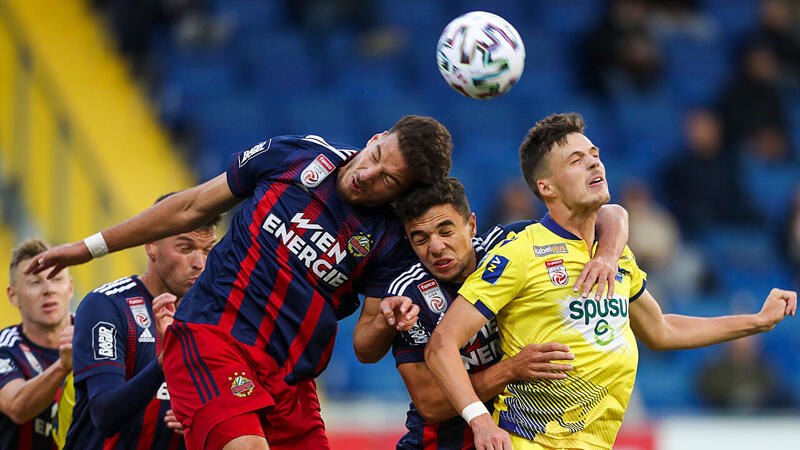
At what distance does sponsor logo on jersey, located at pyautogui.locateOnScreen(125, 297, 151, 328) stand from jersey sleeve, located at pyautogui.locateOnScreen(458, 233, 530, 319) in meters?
1.83

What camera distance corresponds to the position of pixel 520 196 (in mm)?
11211

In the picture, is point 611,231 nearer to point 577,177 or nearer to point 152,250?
point 577,177

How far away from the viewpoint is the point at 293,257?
5016mm

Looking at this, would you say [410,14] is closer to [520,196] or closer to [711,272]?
[520,196]

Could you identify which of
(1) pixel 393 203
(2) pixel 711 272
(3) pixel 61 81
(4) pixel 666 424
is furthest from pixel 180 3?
(1) pixel 393 203

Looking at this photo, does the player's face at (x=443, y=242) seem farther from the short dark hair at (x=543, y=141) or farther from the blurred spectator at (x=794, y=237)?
the blurred spectator at (x=794, y=237)

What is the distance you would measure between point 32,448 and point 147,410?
125 centimetres

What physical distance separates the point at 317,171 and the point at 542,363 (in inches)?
56.6

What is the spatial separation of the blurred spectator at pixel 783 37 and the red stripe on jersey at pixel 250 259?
1051cm

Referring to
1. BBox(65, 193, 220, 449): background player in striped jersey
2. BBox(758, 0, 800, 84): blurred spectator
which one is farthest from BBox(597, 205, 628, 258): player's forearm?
BBox(758, 0, 800, 84): blurred spectator

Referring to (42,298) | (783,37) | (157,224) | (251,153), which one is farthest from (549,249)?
(783,37)

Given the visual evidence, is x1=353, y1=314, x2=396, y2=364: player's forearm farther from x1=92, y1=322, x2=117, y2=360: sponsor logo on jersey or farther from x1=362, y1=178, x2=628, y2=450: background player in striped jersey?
x1=92, y1=322, x2=117, y2=360: sponsor logo on jersey

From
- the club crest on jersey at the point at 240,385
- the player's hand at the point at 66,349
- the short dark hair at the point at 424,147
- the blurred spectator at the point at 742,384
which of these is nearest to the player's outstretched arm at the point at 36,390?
the player's hand at the point at 66,349

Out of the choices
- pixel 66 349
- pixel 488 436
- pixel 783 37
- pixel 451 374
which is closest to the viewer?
pixel 488 436
